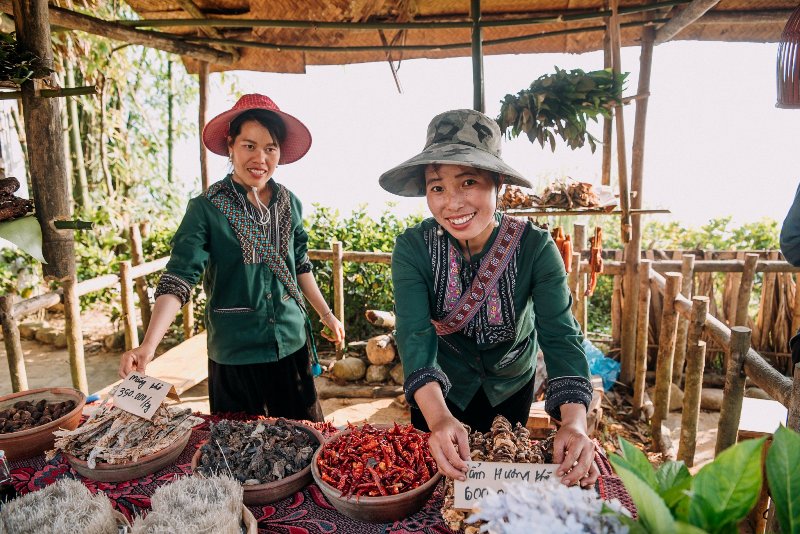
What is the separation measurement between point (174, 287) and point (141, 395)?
57cm

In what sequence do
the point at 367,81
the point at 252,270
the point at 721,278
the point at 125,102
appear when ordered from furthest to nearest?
the point at 367,81 < the point at 125,102 < the point at 721,278 < the point at 252,270

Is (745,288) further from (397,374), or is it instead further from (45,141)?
(45,141)

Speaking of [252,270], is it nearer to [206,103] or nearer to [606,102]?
[606,102]

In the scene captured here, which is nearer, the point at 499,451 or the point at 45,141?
the point at 499,451

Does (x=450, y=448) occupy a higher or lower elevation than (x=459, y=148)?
lower

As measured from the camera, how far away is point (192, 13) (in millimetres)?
3500

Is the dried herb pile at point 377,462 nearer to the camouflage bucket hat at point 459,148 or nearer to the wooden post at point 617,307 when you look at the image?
the camouflage bucket hat at point 459,148

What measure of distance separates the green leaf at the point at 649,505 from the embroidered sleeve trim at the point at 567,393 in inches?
33.3

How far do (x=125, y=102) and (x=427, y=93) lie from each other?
44493mm

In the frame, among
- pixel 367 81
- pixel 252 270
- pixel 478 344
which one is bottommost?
pixel 478 344

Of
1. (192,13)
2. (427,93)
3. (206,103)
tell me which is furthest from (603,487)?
(427,93)

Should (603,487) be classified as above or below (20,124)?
below

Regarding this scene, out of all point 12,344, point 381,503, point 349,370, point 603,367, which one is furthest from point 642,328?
point 12,344

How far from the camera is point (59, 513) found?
1179 millimetres
